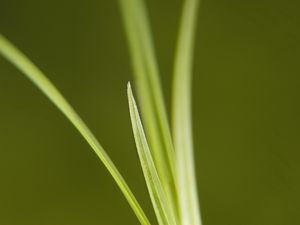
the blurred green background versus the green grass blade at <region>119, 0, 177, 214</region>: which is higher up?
the blurred green background

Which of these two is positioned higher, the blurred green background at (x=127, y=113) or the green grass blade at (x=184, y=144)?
the blurred green background at (x=127, y=113)

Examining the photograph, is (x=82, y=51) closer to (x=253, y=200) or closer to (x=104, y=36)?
(x=104, y=36)

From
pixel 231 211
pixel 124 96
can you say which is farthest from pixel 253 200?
pixel 124 96

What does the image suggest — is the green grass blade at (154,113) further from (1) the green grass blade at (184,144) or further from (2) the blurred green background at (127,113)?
(2) the blurred green background at (127,113)

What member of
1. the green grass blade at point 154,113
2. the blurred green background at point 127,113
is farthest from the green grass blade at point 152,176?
the blurred green background at point 127,113

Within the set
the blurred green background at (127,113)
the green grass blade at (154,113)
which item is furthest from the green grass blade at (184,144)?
the blurred green background at (127,113)

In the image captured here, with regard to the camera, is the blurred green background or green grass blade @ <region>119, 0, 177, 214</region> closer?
green grass blade @ <region>119, 0, 177, 214</region>

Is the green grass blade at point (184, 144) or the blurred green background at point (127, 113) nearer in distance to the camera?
the green grass blade at point (184, 144)

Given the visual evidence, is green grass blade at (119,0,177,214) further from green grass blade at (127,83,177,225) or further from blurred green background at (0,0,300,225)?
blurred green background at (0,0,300,225)

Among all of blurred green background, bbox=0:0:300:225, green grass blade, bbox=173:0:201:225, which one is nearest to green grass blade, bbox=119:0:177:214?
green grass blade, bbox=173:0:201:225

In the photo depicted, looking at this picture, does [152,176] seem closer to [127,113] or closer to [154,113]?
[154,113]
